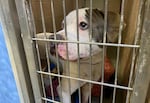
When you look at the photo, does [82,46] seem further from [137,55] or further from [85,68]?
[137,55]

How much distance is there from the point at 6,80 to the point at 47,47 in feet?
1.06

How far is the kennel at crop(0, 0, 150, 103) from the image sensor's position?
482mm

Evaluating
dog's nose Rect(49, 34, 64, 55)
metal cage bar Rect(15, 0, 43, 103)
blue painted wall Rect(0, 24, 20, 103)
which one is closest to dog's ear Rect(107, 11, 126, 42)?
dog's nose Rect(49, 34, 64, 55)

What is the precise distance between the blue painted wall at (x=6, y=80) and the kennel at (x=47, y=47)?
33 mm

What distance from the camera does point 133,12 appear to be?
2.30 feet

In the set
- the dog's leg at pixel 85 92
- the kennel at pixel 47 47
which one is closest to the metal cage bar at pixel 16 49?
the kennel at pixel 47 47

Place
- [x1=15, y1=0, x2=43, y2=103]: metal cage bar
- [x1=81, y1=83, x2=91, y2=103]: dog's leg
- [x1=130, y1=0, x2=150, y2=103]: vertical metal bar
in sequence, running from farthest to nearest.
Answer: [x1=81, y1=83, x2=91, y2=103]: dog's leg < [x1=15, y1=0, x2=43, y2=103]: metal cage bar < [x1=130, y1=0, x2=150, y2=103]: vertical metal bar

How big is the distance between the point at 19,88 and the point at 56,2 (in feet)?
1.50

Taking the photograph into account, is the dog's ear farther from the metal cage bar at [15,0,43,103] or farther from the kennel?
the metal cage bar at [15,0,43,103]

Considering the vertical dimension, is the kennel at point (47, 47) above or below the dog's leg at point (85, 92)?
above

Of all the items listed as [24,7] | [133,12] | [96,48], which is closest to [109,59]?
[96,48]

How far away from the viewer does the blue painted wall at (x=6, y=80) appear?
711 mm

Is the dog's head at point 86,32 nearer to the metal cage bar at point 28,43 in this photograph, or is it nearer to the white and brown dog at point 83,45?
the white and brown dog at point 83,45

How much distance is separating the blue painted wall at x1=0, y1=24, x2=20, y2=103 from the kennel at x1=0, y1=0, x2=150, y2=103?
0.03 m
